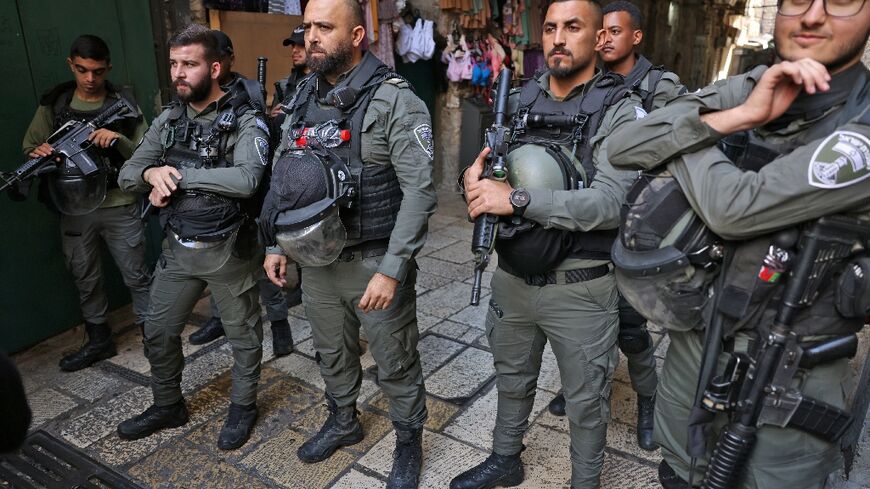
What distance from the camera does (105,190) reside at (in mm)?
3838

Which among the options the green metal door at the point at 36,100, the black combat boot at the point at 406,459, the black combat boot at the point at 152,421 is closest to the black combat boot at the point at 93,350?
the green metal door at the point at 36,100

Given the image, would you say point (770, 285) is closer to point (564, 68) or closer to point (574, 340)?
point (574, 340)

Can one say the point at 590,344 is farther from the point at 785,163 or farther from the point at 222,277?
the point at 222,277

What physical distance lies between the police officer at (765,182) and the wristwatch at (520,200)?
39 cm

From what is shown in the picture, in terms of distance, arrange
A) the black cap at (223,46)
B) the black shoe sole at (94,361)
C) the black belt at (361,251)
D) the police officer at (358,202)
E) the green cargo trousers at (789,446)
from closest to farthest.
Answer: the green cargo trousers at (789,446) → the police officer at (358,202) → the black belt at (361,251) → the black cap at (223,46) → the black shoe sole at (94,361)

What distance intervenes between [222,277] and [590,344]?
1938 millimetres

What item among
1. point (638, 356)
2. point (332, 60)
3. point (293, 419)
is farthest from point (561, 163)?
point (293, 419)

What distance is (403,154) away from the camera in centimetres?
256

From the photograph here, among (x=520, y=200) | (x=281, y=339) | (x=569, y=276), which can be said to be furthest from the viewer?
(x=281, y=339)

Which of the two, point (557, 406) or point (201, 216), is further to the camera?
point (557, 406)

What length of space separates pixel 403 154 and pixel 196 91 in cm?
127

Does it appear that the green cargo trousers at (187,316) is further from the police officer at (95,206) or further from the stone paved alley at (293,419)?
the police officer at (95,206)

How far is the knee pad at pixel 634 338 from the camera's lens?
3047mm

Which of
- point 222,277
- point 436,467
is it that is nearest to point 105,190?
point 222,277
